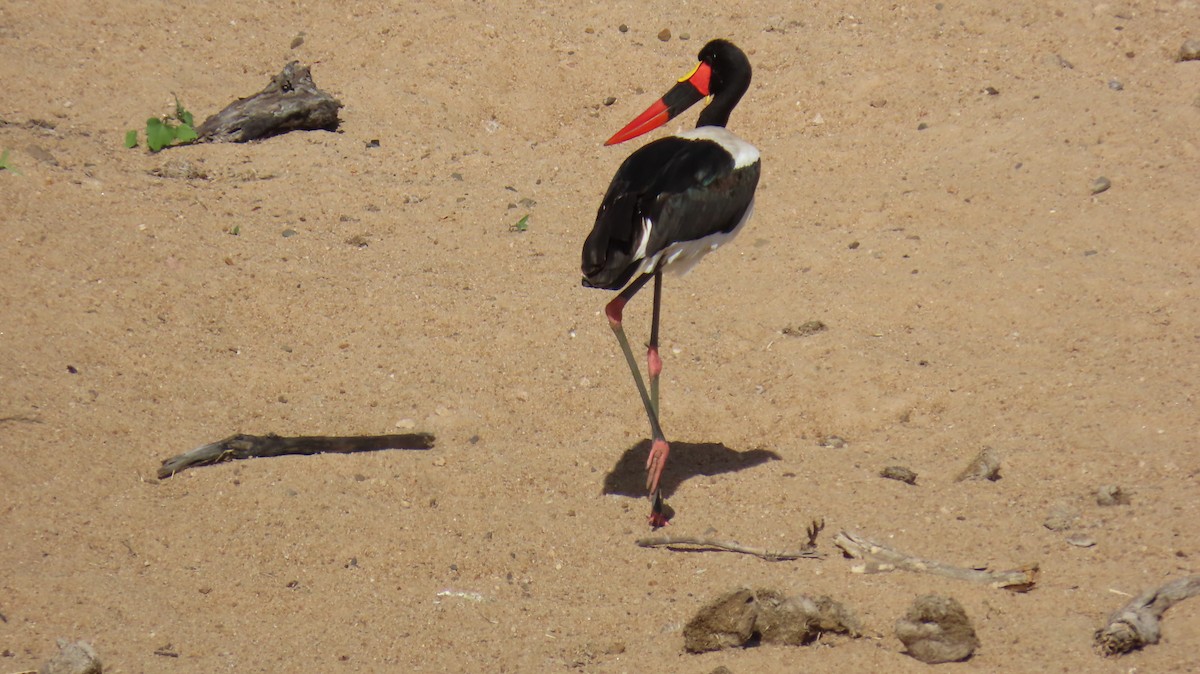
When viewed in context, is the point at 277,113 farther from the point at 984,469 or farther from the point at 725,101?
the point at 984,469

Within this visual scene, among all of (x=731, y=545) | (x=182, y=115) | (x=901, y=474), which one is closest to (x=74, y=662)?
(x=731, y=545)

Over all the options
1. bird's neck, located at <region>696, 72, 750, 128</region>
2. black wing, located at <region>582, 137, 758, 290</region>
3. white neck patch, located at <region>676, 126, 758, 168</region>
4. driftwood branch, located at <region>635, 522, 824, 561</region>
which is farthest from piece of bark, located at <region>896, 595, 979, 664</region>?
bird's neck, located at <region>696, 72, 750, 128</region>

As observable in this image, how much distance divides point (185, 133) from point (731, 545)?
13.7ft

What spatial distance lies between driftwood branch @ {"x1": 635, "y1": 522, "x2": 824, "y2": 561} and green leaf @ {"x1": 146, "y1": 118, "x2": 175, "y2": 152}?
3.89 meters

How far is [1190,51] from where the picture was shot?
7.47 meters

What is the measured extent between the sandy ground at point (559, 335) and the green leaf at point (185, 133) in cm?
13

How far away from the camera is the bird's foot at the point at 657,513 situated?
4.56 meters

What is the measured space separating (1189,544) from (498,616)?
7.29 ft

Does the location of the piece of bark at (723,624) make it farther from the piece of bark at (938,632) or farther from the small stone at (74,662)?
the small stone at (74,662)

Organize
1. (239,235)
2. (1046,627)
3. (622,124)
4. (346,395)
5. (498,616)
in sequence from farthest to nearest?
(622,124), (239,235), (346,395), (498,616), (1046,627)

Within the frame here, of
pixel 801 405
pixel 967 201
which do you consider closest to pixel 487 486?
pixel 801 405

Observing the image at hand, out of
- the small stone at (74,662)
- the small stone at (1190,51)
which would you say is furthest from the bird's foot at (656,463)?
the small stone at (1190,51)

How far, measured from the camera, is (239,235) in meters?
6.24

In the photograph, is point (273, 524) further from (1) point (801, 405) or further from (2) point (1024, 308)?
(2) point (1024, 308)
